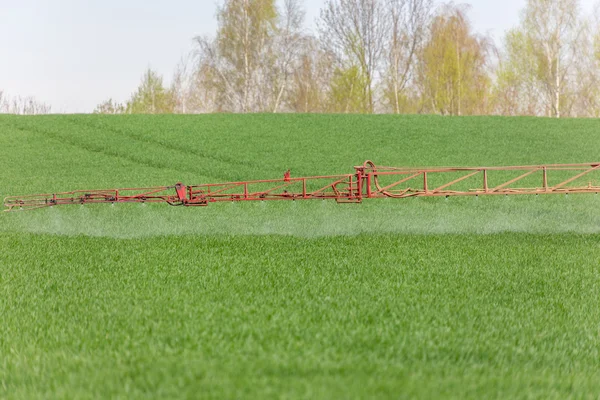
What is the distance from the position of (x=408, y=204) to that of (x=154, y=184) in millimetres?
11288

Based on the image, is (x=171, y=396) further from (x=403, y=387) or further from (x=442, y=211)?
(x=442, y=211)

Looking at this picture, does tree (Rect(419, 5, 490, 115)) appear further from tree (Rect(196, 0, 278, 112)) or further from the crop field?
the crop field

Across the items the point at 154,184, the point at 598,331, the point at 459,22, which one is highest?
the point at 459,22

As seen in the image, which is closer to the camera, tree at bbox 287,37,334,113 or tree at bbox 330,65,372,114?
tree at bbox 330,65,372,114

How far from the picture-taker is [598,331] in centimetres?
632

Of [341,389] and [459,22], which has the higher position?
[459,22]

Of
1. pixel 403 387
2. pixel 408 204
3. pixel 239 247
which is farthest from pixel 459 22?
pixel 403 387

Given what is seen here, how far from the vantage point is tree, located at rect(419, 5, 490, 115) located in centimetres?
5309

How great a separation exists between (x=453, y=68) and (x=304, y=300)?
49.7 m

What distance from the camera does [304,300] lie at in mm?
7391

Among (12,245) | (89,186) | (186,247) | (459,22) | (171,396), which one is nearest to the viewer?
(171,396)

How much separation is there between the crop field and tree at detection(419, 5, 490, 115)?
31.7m

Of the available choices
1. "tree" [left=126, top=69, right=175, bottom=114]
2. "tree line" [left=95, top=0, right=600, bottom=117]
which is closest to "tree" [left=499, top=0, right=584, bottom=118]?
"tree line" [left=95, top=0, right=600, bottom=117]

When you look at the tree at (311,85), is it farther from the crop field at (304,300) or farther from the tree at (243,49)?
the crop field at (304,300)
